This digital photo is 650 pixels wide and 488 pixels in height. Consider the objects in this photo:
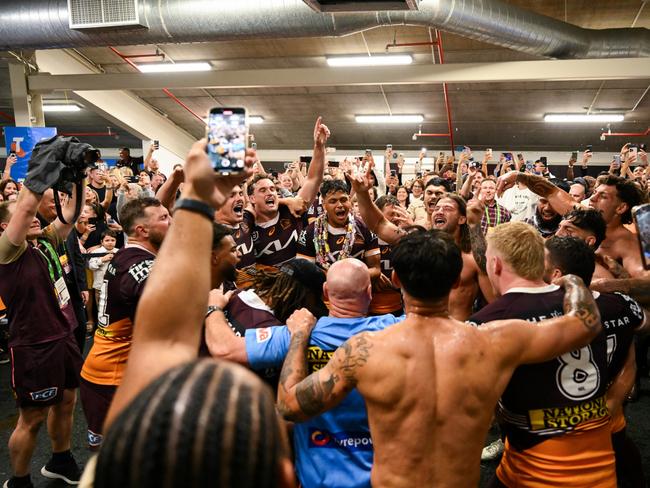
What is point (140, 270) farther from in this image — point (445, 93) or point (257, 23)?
point (445, 93)

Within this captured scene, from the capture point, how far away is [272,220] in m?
4.39

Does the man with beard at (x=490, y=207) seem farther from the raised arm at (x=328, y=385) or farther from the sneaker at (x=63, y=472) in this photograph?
the sneaker at (x=63, y=472)

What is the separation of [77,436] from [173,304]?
12.0ft

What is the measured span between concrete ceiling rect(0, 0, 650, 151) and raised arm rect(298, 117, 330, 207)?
190 inches

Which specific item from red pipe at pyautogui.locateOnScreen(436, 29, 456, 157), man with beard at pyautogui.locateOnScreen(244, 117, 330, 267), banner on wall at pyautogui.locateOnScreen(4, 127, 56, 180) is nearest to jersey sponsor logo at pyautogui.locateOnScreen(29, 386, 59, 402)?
man with beard at pyautogui.locateOnScreen(244, 117, 330, 267)

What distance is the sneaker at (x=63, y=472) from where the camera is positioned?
10.7 feet

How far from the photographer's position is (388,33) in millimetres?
8664

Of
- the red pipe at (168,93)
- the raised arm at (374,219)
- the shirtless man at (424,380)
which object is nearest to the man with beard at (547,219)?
the raised arm at (374,219)

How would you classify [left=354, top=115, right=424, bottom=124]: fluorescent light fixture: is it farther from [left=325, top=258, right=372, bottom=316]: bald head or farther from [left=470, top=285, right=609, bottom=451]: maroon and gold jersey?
[left=325, top=258, right=372, bottom=316]: bald head

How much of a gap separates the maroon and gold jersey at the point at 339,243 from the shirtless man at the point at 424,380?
2499 mm

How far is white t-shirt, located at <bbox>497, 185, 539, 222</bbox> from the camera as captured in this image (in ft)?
21.6

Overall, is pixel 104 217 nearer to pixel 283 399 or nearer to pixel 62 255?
pixel 62 255

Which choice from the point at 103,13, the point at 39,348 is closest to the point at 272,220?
the point at 39,348

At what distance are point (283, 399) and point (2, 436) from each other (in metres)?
3.34
